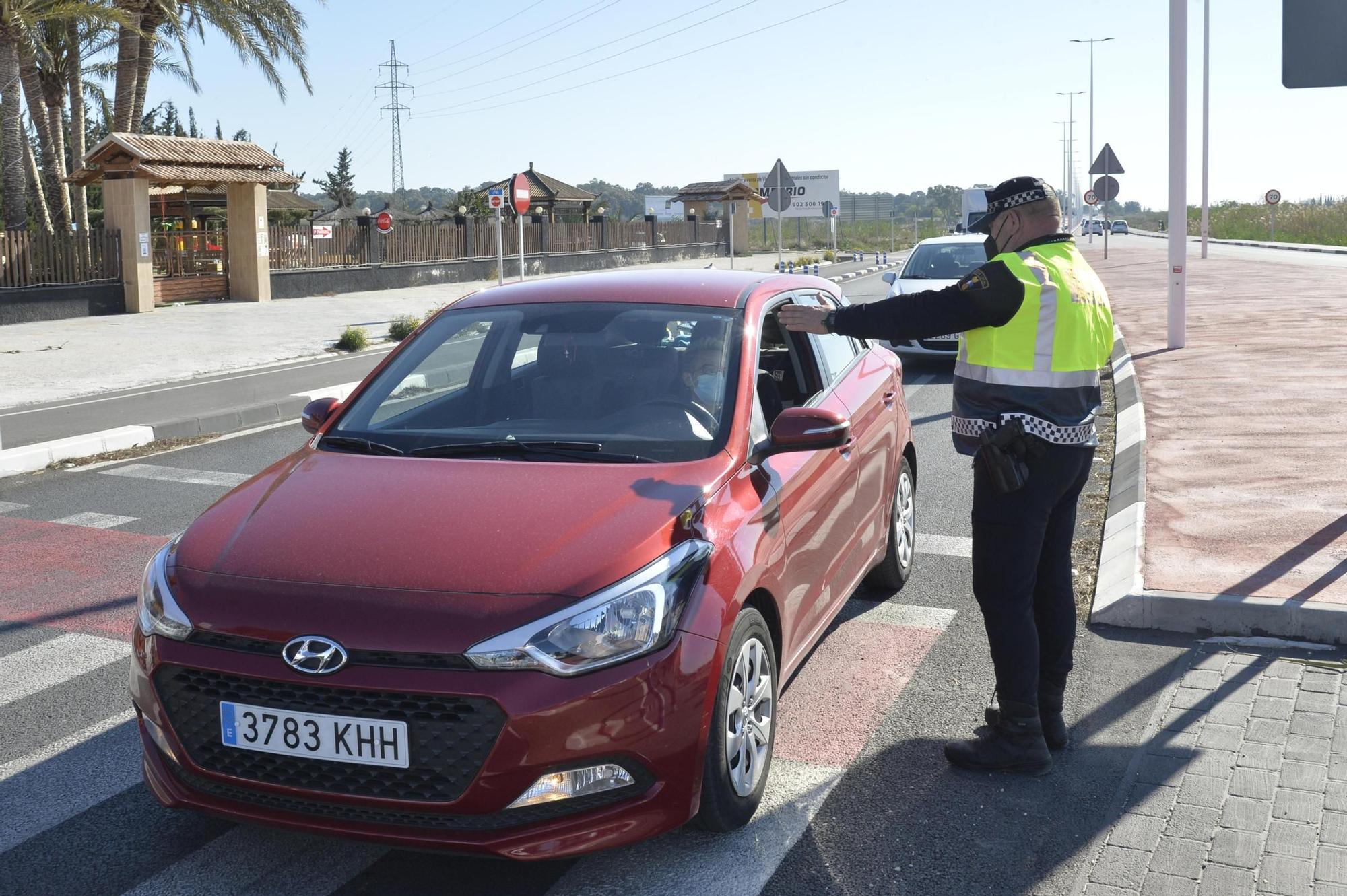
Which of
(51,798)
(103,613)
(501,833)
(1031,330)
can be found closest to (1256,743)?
(1031,330)

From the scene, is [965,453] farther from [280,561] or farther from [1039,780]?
[280,561]

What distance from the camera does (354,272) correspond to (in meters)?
33.6

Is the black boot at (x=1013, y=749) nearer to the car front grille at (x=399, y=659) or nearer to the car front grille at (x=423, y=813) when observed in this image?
the car front grille at (x=423, y=813)

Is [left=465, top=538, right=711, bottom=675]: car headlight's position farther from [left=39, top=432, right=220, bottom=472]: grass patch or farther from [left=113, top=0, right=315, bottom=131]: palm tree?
[left=113, top=0, right=315, bottom=131]: palm tree

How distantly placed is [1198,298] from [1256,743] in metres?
20.7

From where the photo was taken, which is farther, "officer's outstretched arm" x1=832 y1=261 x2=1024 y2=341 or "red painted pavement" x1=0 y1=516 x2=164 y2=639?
"red painted pavement" x1=0 y1=516 x2=164 y2=639

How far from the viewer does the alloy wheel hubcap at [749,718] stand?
3524mm

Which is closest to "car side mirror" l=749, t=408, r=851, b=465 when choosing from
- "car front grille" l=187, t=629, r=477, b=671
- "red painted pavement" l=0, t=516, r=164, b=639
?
"car front grille" l=187, t=629, r=477, b=671

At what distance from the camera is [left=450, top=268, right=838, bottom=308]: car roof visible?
15.3 feet

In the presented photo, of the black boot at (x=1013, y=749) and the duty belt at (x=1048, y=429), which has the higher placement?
the duty belt at (x=1048, y=429)

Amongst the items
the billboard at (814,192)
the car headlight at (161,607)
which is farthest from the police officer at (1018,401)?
the billboard at (814,192)

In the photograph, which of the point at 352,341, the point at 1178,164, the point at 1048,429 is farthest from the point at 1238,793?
the point at 352,341

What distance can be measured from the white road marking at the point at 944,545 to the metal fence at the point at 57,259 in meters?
21.1

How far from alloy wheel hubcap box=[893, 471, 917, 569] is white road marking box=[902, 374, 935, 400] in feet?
22.5
